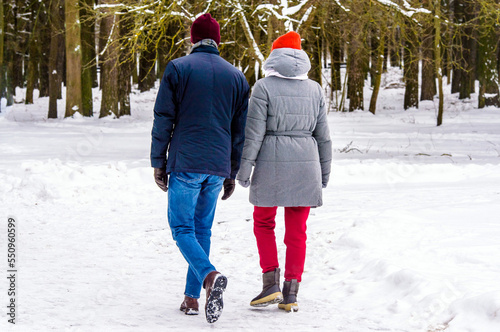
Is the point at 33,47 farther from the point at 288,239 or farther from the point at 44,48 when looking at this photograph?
the point at 288,239

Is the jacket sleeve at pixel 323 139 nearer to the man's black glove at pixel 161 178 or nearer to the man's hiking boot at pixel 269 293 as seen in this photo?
the man's hiking boot at pixel 269 293

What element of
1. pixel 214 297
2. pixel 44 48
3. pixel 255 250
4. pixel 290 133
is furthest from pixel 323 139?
pixel 44 48

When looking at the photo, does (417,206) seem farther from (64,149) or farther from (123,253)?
(64,149)

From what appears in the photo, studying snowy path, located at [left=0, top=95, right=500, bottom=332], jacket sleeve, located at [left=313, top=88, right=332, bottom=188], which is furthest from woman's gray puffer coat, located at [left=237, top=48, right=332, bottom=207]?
snowy path, located at [left=0, top=95, right=500, bottom=332]

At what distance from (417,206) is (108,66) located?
16.0 m

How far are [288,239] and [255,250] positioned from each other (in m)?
1.88

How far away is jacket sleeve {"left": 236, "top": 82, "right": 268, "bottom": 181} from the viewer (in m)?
4.15

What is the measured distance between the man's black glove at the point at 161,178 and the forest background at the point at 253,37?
7761 millimetres

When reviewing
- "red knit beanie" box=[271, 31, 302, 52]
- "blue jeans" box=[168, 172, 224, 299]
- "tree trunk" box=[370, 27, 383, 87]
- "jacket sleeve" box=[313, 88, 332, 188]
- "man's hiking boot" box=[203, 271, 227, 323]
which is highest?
"tree trunk" box=[370, 27, 383, 87]

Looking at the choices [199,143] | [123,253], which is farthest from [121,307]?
[123,253]

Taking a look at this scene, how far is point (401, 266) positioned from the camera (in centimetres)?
482

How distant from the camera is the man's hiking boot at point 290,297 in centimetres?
422

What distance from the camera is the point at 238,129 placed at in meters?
4.12

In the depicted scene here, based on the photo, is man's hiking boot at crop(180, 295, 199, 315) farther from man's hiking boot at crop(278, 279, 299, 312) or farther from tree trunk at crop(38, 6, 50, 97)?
tree trunk at crop(38, 6, 50, 97)
